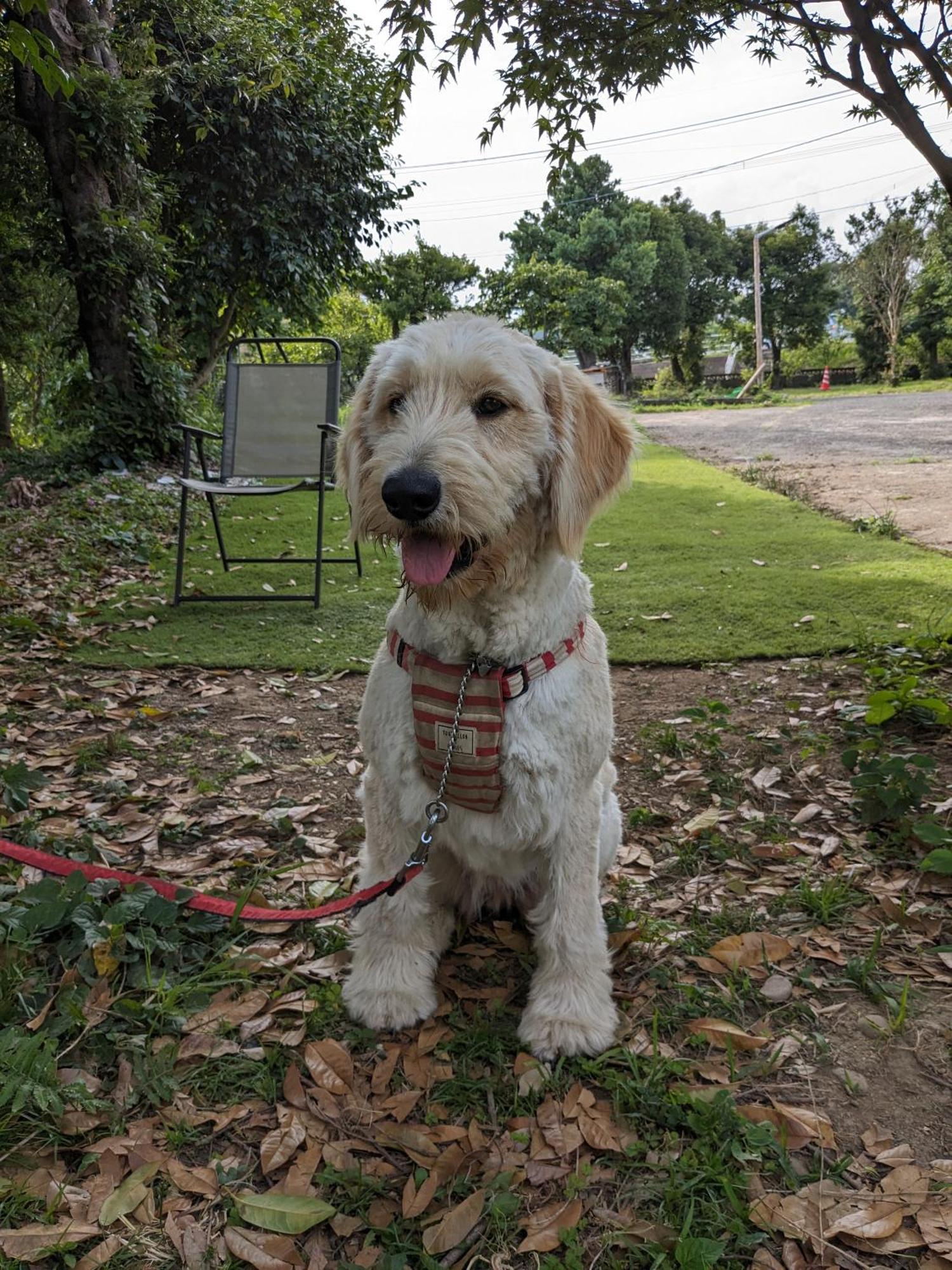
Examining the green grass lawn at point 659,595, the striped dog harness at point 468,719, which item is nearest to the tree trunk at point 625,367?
the green grass lawn at point 659,595

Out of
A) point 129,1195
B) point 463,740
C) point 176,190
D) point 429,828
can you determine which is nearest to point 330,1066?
point 129,1195

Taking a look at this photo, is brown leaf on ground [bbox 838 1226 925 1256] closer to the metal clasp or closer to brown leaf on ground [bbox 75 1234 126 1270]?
the metal clasp

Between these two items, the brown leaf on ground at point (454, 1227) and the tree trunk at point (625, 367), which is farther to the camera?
the tree trunk at point (625, 367)

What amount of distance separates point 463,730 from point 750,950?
1.21 metres

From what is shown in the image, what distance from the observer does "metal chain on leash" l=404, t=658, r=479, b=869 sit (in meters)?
1.99

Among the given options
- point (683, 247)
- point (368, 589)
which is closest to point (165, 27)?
point (368, 589)

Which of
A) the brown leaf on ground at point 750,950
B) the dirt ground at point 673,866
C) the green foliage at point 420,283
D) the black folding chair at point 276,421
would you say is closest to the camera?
the dirt ground at point 673,866

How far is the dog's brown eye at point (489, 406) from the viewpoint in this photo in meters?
2.07

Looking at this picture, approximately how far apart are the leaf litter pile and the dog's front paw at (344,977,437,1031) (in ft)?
0.13

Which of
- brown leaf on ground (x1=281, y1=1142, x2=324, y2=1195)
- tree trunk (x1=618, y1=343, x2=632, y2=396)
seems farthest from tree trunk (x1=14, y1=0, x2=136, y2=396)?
tree trunk (x1=618, y1=343, x2=632, y2=396)

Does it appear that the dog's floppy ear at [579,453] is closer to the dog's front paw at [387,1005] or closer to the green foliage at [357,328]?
the dog's front paw at [387,1005]

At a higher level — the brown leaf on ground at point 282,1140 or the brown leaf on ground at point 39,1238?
the brown leaf on ground at point 39,1238

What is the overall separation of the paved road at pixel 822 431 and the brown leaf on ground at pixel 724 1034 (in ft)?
38.8

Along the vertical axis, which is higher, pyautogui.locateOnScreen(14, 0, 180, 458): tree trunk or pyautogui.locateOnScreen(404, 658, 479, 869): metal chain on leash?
pyautogui.locateOnScreen(14, 0, 180, 458): tree trunk
